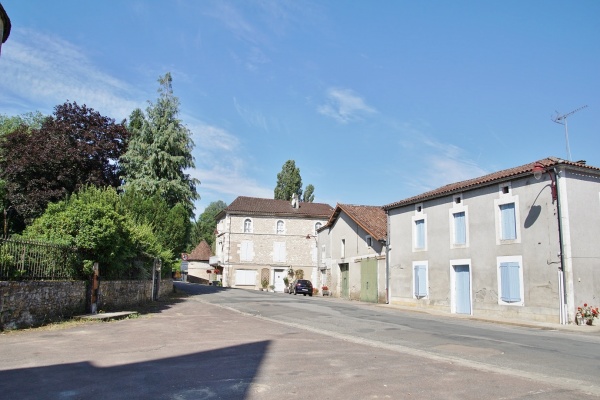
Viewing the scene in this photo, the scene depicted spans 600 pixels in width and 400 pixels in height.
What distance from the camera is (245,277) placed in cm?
5231

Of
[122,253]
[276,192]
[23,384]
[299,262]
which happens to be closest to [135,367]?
[23,384]

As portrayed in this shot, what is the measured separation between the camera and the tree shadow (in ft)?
19.2

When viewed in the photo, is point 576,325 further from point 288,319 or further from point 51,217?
point 51,217

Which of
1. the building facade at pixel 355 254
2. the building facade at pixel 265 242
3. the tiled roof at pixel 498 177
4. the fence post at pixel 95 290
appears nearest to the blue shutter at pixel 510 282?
the tiled roof at pixel 498 177

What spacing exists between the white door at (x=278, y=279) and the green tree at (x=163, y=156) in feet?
66.5

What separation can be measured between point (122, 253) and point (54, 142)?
1302cm

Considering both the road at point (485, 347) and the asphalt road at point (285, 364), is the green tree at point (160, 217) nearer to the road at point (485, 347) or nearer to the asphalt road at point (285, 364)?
the road at point (485, 347)

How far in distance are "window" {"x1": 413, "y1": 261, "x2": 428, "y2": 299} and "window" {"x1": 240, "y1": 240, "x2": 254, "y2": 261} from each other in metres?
29.0

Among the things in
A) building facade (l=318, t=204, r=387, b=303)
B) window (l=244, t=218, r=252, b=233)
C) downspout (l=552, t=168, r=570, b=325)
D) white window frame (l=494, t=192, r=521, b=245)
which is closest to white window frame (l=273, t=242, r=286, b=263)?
window (l=244, t=218, r=252, b=233)

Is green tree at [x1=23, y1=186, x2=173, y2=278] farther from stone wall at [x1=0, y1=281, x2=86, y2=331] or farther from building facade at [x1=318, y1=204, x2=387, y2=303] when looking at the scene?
building facade at [x1=318, y1=204, x2=387, y2=303]

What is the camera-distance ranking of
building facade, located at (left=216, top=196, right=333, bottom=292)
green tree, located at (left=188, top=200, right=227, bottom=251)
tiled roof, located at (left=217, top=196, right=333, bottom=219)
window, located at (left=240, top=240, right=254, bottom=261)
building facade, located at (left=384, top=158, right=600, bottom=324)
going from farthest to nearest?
green tree, located at (left=188, top=200, right=227, bottom=251)
tiled roof, located at (left=217, top=196, right=333, bottom=219)
window, located at (left=240, top=240, right=254, bottom=261)
building facade, located at (left=216, top=196, right=333, bottom=292)
building facade, located at (left=384, top=158, right=600, bottom=324)

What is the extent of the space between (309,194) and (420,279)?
4391 cm

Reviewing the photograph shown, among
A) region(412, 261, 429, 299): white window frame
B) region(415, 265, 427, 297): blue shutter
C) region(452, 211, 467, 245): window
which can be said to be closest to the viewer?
region(452, 211, 467, 245): window

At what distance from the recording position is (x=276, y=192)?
66312mm
